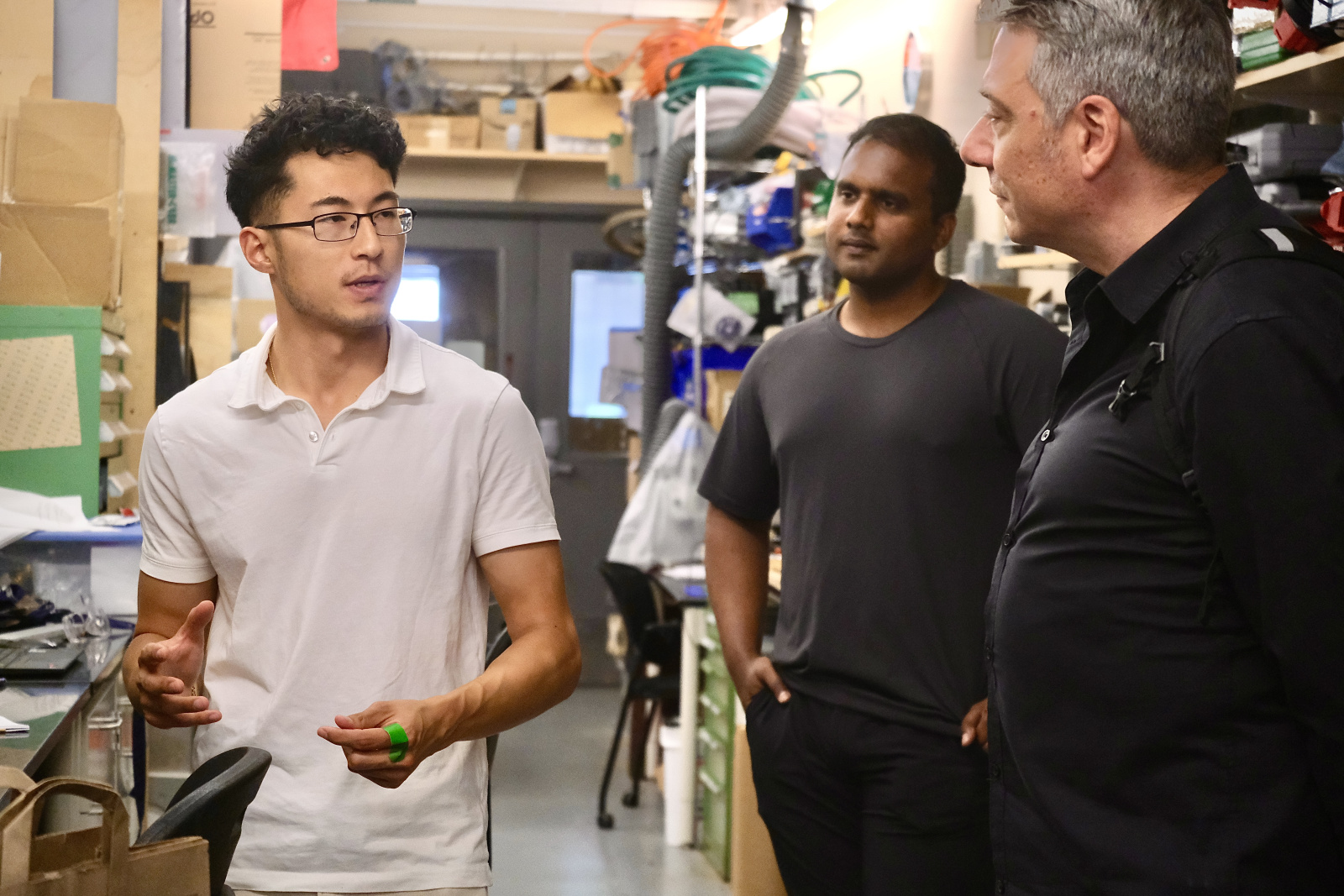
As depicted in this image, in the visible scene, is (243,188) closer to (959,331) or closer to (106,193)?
(959,331)

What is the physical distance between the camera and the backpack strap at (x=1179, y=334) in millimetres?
1114

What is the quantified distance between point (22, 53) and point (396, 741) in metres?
2.79

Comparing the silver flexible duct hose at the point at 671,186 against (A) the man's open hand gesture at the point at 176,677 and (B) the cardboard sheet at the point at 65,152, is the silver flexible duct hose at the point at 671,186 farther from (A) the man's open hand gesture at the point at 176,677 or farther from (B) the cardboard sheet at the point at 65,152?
(A) the man's open hand gesture at the point at 176,677

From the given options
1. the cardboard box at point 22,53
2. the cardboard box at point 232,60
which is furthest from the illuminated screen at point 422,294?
the cardboard box at point 22,53

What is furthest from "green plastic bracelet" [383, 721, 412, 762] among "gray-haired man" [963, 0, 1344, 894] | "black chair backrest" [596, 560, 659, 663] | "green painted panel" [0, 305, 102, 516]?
"black chair backrest" [596, 560, 659, 663]

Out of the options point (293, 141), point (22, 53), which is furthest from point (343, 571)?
point (22, 53)

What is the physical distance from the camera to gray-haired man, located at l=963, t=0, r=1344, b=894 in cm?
105

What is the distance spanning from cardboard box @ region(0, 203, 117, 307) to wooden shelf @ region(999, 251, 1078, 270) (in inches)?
83.1

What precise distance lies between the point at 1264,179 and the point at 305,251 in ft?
4.86

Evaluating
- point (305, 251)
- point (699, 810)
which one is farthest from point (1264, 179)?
point (699, 810)

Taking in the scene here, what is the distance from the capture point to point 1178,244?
3.93 feet

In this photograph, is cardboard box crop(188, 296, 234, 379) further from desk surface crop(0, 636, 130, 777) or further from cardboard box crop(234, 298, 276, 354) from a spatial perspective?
desk surface crop(0, 636, 130, 777)

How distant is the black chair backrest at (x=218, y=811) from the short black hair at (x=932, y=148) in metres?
1.38

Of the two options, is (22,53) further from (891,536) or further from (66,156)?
(891,536)
